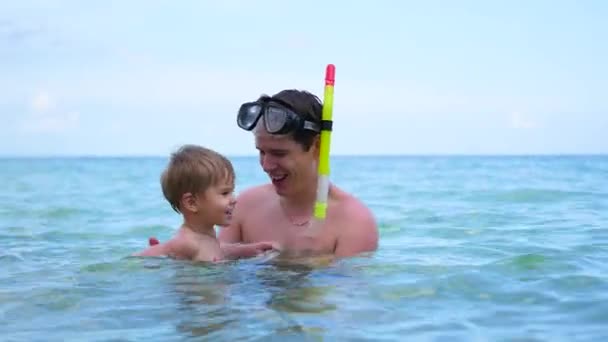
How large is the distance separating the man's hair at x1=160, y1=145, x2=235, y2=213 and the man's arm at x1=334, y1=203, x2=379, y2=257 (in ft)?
2.61

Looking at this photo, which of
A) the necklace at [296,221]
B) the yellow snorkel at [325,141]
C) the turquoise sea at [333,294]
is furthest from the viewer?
the necklace at [296,221]

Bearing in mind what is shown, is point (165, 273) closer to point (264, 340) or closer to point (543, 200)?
point (264, 340)

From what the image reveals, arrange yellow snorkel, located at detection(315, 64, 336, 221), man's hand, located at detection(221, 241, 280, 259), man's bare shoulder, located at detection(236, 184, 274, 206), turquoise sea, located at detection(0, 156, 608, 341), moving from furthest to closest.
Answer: man's bare shoulder, located at detection(236, 184, 274, 206) < man's hand, located at detection(221, 241, 280, 259) < yellow snorkel, located at detection(315, 64, 336, 221) < turquoise sea, located at detection(0, 156, 608, 341)

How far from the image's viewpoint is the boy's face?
5238mm

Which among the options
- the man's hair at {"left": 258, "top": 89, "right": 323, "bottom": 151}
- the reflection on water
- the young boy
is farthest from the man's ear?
the man's hair at {"left": 258, "top": 89, "right": 323, "bottom": 151}

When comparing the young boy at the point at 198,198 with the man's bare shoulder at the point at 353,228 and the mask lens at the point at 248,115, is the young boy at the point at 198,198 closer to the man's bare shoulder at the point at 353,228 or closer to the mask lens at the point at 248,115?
the mask lens at the point at 248,115

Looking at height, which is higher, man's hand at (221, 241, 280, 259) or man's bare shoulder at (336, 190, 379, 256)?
man's bare shoulder at (336, 190, 379, 256)

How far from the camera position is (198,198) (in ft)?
17.3

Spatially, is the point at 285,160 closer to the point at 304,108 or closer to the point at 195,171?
the point at 304,108

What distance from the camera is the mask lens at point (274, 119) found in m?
5.01

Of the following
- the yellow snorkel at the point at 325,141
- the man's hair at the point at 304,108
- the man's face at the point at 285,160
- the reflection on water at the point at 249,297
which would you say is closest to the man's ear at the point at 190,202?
the reflection on water at the point at 249,297

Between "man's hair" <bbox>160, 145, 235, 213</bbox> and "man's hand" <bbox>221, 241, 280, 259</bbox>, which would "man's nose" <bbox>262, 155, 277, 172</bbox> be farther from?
"man's hand" <bbox>221, 241, 280, 259</bbox>

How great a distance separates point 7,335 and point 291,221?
2.28 m

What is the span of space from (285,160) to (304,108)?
1.11 ft
